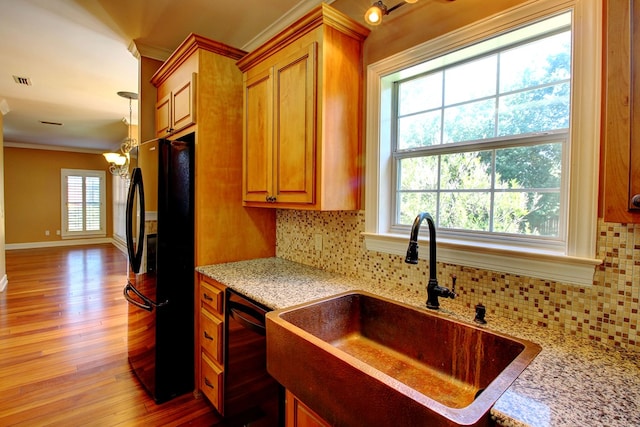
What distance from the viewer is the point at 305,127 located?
5.60ft

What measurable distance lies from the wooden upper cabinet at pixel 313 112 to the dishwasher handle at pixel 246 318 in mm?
599

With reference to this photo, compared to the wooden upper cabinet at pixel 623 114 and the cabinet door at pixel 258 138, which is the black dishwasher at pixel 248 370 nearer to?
the cabinet door at pixel 258 138

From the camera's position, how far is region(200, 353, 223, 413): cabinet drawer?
6.16ft

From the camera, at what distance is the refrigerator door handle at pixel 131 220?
211 cm

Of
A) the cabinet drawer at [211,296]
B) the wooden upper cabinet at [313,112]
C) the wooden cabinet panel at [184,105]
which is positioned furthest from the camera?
the wooden cabinet panel at [184,105]

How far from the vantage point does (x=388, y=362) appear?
133 cm

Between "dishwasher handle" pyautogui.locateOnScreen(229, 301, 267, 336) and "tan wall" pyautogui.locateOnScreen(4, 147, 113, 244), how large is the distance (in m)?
8.91

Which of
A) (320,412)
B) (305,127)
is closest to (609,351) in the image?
(320,412)

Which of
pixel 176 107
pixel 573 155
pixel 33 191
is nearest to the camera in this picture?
pixel 573 155

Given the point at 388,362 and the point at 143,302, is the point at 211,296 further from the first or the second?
the point at 388,362

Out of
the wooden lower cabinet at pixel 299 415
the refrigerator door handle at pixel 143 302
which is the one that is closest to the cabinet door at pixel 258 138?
the refrigerator door handle at pixel 143 302

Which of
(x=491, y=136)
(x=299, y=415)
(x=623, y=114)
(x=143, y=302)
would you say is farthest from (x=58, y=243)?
(x=623, y=114)

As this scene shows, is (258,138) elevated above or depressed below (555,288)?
above

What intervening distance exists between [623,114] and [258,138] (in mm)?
1723
